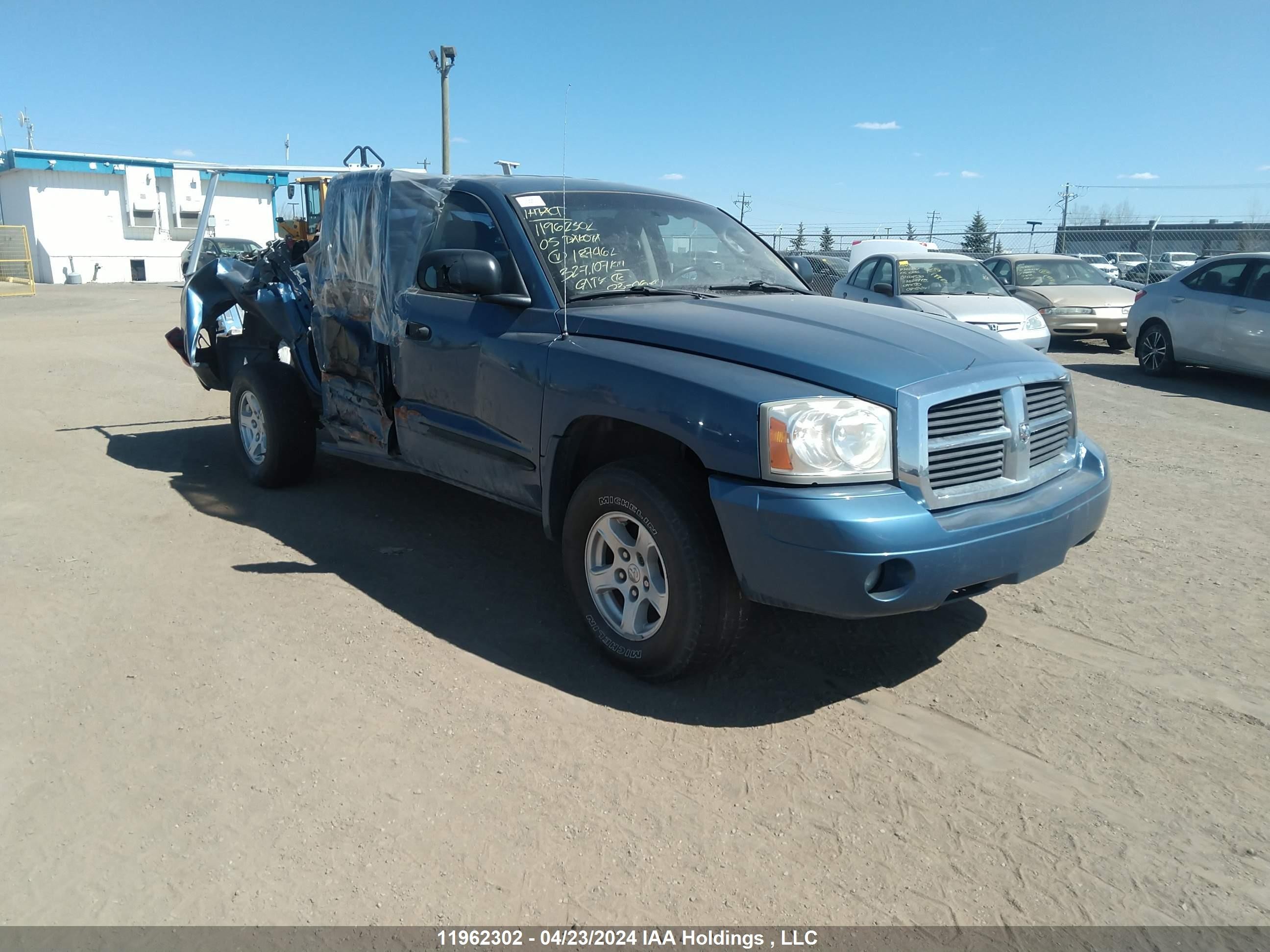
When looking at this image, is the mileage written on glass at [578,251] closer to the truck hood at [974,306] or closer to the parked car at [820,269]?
the parked car at [820,269]

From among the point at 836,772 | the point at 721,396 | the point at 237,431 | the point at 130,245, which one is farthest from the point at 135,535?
the point at 130,245

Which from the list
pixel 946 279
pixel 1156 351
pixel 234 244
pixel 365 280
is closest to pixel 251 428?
pixel 365 280

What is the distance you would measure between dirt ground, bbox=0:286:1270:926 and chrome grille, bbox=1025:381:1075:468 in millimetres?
854

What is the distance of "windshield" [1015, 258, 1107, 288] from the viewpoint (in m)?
15.4

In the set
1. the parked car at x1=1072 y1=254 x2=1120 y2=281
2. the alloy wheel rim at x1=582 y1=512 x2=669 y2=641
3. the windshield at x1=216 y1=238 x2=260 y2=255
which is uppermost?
the windshield at x1=216 y1=238 x2=260 y2=255

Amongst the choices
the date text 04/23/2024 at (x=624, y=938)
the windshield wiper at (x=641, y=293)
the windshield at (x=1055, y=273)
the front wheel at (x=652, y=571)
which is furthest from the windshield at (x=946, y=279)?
the date text 04/23/2024 at (x=624, y=938)

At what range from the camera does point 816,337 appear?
11.6ft

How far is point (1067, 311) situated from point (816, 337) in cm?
1276

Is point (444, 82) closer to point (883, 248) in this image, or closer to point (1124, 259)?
point (883, 248)

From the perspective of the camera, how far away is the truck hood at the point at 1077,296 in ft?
47.9

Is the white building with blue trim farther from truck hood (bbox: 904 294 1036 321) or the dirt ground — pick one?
the dirt ground

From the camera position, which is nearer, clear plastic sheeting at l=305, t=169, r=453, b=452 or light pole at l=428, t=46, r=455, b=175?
clear plastic sheeting at l=305, t=169, r=453, b=452

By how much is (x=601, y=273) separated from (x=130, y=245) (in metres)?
44.7

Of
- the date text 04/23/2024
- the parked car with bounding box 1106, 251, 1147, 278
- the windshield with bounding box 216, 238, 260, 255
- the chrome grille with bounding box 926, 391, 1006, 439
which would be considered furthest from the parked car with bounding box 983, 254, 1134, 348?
the windshield with bounding box 216, 238, 260, 255
